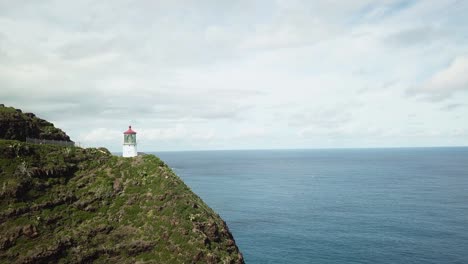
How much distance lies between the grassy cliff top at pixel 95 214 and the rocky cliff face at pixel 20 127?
8.36 m

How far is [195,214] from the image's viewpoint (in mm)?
44219

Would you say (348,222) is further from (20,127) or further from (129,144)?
(20,127)

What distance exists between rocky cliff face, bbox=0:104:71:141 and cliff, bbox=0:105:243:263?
26.3ft

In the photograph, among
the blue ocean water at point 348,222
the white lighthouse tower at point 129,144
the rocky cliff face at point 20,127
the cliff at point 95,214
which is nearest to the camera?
the cliff at point 95,214

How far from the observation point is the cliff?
37125 mm

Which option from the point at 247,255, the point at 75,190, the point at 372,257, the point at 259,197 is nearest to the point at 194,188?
the point at 259,197

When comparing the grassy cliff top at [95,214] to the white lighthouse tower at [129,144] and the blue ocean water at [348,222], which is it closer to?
the white lighthouse tower at [129,144]

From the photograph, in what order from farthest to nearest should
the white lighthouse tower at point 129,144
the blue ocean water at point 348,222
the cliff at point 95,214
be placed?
the blue ocean water at point 348,222
the white lighthouse tower at point 129,144
the cliff at point 95,214

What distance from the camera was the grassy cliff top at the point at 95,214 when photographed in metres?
37.2

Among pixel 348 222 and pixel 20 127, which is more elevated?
pixel 20 127

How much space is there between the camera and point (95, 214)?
4209 centimetres

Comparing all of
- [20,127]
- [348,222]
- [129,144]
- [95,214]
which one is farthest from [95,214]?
[348,222]

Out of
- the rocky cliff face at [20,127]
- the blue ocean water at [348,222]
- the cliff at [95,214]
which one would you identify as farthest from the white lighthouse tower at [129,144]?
the blue ocean water at [348,222]

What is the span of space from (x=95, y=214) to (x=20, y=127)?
882 inches
